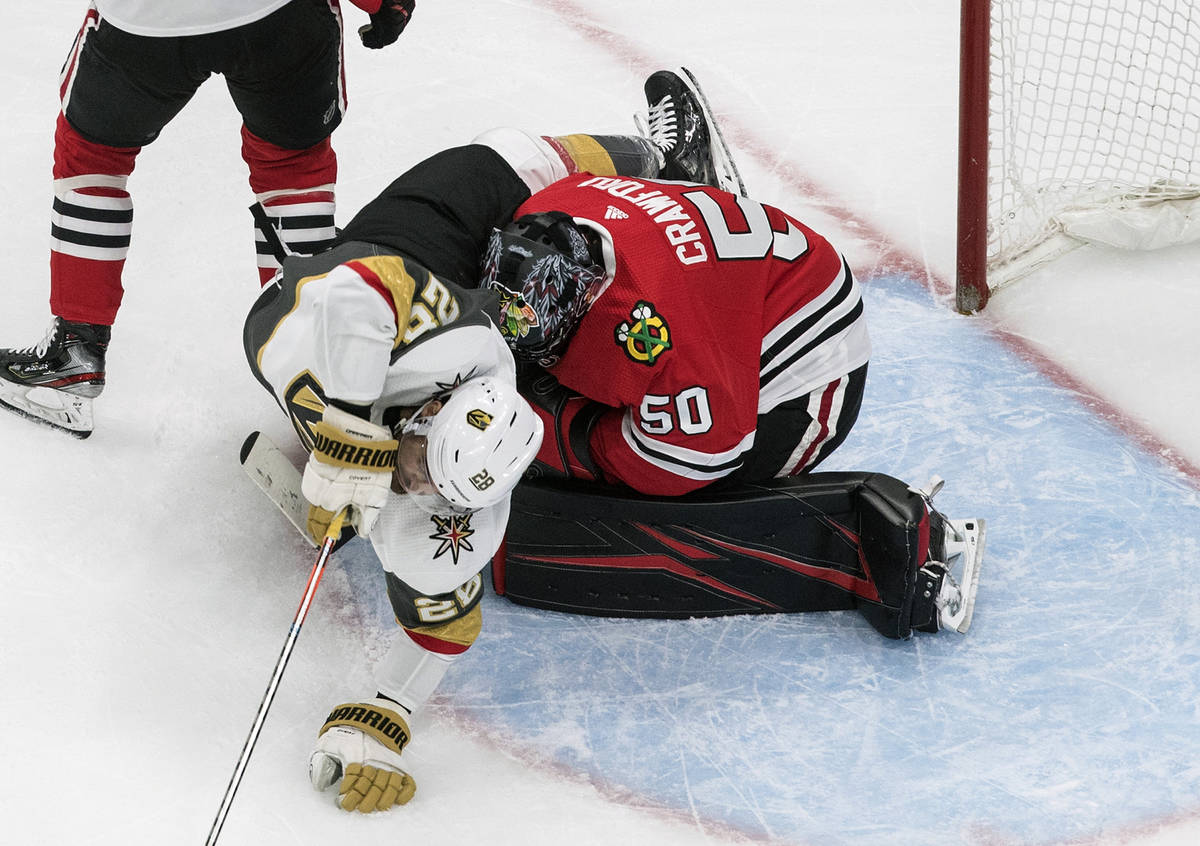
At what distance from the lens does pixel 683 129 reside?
3.02m

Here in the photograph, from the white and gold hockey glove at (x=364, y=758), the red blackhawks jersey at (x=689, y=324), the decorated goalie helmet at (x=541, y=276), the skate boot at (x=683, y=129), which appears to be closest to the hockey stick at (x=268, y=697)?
the white and gold hockey glove at (x=364, y=758)

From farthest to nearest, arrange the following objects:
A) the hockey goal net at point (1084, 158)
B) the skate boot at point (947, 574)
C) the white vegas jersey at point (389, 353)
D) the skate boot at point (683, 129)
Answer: the hockey goal net at point (1084, 158) → the skate boot at point (683, 129) → the skate boot at point (947, 574) → the white vegas jersey at point (389, 353)

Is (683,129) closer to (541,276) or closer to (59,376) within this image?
(541,276)

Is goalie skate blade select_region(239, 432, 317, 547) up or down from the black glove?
down

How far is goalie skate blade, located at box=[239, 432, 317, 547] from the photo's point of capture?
235cm

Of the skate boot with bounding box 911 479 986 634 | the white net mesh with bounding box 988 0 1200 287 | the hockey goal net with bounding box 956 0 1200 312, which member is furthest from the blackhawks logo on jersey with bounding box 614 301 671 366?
the white net mesh with bounding box 988 0 1200 287

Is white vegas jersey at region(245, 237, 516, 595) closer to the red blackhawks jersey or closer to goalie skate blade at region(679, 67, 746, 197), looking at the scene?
the red blackhawks jersey

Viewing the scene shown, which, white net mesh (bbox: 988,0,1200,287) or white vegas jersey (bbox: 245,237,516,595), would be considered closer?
white vegas jersey (bbox: 245,237,516,595)

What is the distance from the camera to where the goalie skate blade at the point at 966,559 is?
2379mm

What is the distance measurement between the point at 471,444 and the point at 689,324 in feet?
1.62

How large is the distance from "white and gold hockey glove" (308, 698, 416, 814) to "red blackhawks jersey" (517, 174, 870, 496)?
57 cm

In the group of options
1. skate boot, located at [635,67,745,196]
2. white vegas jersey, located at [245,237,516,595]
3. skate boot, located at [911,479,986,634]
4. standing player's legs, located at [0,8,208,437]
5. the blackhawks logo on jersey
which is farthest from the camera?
skate boot, located at [635,67,745,196]

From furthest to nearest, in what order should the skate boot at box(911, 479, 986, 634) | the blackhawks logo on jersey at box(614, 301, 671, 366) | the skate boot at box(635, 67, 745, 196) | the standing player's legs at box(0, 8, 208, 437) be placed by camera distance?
the skate boot at box(635, 67, 745, 196), the skate boot at box(911, 479, 986, 634), the standing player's legs at box(0, 8, 208, 437), the blackhawks logo on jersey at box(614, 301, 671, 366)

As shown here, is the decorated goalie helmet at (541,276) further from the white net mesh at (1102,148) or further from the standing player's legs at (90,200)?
the white net mesh at (1102,148)
